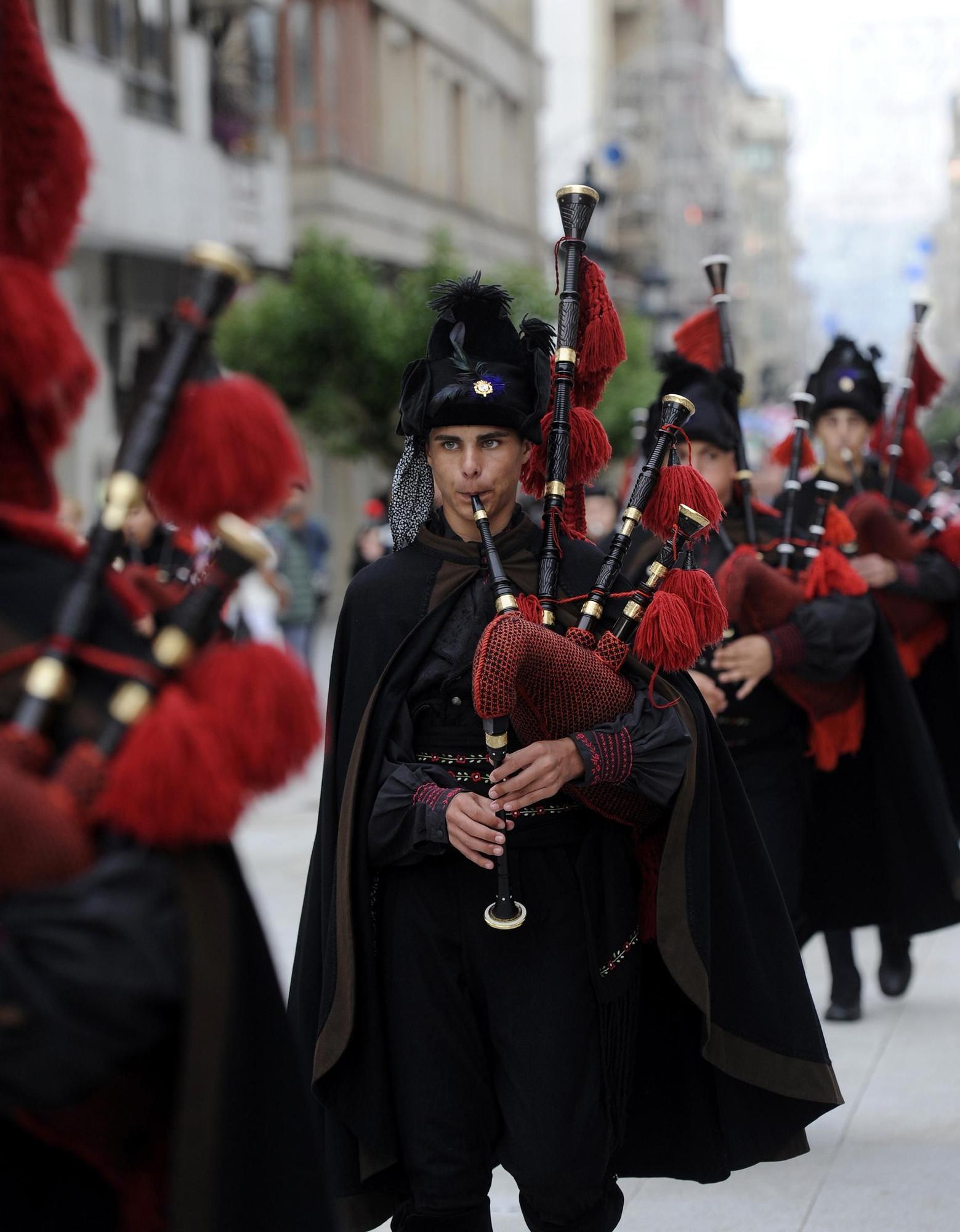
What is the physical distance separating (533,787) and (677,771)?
1.14 ft

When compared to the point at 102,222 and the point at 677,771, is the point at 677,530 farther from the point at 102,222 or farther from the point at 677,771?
the point at 102,222

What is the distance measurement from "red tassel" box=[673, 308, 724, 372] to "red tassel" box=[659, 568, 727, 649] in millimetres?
2170

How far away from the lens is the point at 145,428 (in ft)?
7.69

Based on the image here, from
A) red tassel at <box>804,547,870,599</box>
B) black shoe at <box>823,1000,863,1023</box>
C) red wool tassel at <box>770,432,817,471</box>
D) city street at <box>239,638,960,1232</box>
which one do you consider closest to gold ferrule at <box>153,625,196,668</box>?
city street at <box>239,638,960,1232</box>

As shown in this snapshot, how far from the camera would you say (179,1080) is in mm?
2254

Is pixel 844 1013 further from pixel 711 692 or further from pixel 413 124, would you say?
pixel 413 124

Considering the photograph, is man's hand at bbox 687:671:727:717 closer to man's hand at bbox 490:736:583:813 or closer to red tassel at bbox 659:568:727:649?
red tassel at bbox 659:568:727:649

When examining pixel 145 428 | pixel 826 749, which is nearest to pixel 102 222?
pixel 826 749

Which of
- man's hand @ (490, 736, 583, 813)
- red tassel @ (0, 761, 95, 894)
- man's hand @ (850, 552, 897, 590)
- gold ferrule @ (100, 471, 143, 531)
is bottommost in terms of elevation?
man's hand @ (850, 552, 897, 590)

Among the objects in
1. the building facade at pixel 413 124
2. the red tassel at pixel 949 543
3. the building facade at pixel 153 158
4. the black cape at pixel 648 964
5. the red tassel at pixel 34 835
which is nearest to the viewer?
the red tassel at pixel 34 835

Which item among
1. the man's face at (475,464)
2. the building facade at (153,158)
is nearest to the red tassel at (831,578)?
the man's face at (475,464)

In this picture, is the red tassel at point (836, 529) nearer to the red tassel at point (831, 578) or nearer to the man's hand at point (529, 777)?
the red tassel at point (831, 578)

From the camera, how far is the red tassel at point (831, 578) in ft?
19.0

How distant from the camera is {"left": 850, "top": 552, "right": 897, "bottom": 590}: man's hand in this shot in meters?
6.86
